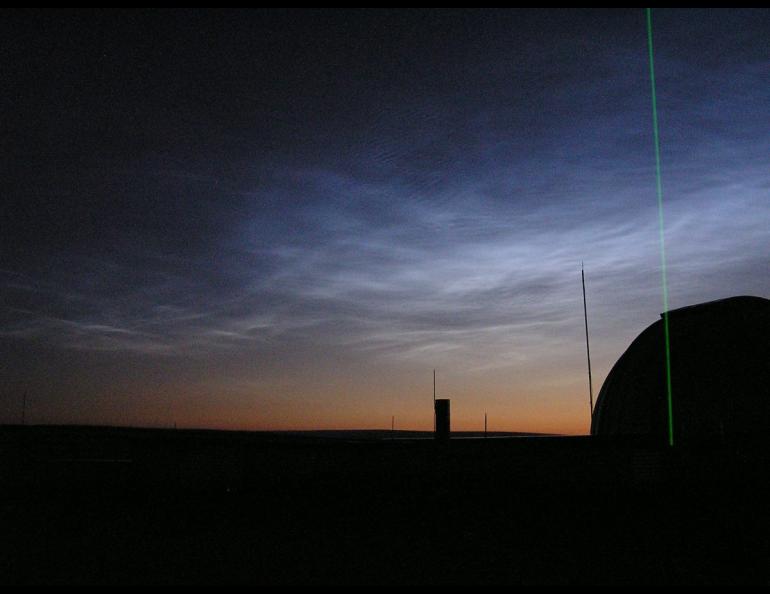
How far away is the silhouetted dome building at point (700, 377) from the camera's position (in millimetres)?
21891

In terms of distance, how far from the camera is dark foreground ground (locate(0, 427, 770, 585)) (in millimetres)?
11578

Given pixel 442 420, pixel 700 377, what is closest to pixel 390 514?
pixel 442 420

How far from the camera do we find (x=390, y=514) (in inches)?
691

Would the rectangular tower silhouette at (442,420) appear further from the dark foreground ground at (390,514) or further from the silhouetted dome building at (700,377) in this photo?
the silhouetted dome building at (700,377)

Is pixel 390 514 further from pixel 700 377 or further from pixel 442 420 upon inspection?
pixel 700 377

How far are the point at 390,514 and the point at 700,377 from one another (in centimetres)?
1233

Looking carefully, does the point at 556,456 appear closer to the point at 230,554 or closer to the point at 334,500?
the point at 334,500

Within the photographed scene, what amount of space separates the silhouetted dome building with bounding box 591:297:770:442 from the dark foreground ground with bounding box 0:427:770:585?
2886 mm

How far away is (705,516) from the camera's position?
16438 millimetres

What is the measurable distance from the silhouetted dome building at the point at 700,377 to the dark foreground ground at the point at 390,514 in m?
2.89

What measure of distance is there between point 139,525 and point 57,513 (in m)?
3.68

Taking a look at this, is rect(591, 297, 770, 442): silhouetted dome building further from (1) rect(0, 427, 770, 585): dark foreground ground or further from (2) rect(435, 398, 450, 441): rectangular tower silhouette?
(2) rect(435, 398, 450, 441): rectangular tower silhouette

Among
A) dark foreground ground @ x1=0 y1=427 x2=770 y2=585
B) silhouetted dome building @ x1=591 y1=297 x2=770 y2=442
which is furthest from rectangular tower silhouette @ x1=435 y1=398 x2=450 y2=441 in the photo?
silhouetted dome building @ x1=591 y1=297 x2=770 y2=442

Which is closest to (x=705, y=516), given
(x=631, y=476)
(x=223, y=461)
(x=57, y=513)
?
(x=631, y=476)
